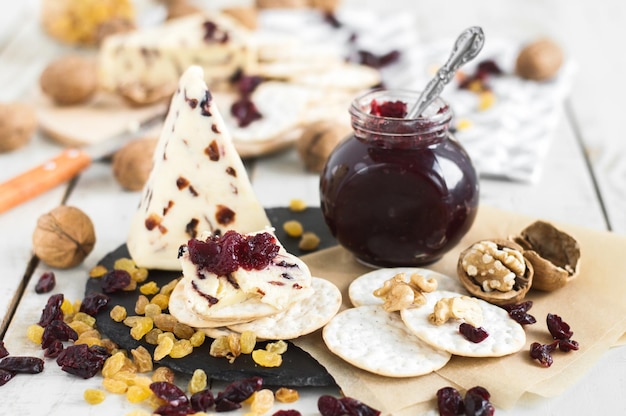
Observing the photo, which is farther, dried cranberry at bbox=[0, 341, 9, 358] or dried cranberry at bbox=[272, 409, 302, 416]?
dried cranberry at bbox=[0, 341, 9, 358]

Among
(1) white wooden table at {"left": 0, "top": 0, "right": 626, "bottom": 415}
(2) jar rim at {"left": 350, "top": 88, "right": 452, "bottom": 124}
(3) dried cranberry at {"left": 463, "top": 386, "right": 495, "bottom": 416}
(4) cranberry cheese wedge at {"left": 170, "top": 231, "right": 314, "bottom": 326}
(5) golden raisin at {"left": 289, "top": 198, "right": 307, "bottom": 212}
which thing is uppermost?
(2) jar rim at {"left": 350, "top": 88, "right": 452, "bottom": 124}

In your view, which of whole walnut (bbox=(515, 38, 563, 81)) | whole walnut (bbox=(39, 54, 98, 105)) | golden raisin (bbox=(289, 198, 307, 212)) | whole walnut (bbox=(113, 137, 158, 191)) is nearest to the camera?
golden raisin (bbox=(289, 198, 307, 212))

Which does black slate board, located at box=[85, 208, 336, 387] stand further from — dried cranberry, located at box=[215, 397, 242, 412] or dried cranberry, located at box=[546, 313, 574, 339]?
dried cranberry, located at box=[546, 313, 574, 339]

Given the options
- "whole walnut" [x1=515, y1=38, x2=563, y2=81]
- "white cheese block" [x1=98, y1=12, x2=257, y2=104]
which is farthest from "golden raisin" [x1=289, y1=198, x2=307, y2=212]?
"whole walnut" [x1=515, y1=38, x2=563, y2=81]

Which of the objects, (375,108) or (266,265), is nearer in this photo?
(266,265)

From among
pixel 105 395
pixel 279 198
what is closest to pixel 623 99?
pixel 279 198

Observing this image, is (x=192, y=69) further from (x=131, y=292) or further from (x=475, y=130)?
(x=475, y=130)
